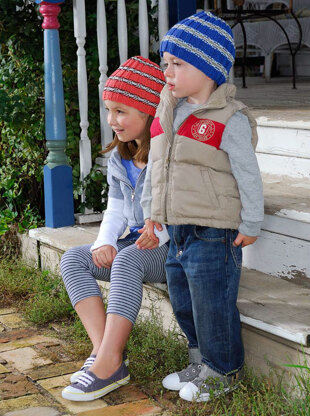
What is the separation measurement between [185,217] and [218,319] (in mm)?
356

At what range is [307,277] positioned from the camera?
277 centimetres

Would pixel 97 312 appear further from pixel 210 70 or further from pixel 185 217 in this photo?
pixel 210 70

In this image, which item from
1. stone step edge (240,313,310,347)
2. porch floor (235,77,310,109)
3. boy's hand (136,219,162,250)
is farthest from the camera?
porch floor (235,77,310,109)

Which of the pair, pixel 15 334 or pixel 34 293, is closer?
pixel 15 334

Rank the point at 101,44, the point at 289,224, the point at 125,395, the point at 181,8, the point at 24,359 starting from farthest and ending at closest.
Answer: the point at 181,8 → the point at 101,44 → the point at 24,359 → the point at 289,224 → the point at 125,395

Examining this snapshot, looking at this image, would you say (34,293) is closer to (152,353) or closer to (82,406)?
(152,353)

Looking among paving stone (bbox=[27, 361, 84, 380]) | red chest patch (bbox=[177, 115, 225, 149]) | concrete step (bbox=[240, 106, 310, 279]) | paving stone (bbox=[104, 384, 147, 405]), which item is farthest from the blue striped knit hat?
paving stone (bbox=[27, 361, 84, 380])

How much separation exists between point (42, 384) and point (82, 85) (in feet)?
5.30

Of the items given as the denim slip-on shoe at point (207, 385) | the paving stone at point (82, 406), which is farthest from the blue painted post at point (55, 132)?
the denim slip-on shoe at point (207, 385)

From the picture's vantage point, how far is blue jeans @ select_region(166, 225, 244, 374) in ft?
7.96

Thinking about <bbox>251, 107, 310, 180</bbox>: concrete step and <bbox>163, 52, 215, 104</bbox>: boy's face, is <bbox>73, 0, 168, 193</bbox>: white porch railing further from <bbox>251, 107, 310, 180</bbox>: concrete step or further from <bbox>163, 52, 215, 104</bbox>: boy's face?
<bbox>163, 52, 215, 104</bbox>: boy's face

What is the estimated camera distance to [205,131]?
2.41 m

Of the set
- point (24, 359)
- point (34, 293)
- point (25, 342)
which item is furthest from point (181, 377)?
point (34, 293)

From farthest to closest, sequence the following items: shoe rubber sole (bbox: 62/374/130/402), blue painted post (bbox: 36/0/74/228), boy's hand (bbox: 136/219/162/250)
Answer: blue painted post (bbox: 36/0/74/228) → boy's hand (bbox: 136/219/162/250) → shoe rubber sole (bbox: 62/374/130/402)
